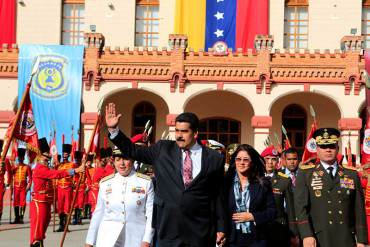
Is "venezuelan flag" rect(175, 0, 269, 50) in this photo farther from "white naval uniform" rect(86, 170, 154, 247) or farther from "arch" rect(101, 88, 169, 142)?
"white naval uniform" rect(86, 170, 154, 247)

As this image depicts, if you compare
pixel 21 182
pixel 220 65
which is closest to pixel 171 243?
pixel 21 182

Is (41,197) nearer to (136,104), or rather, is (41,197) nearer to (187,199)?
(187,199)

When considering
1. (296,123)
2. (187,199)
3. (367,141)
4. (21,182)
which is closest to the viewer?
(187,199)

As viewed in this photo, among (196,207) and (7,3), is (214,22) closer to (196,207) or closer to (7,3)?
(7,3)

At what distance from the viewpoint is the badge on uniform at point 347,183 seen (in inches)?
247

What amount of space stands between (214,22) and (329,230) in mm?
24561

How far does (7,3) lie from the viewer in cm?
3128

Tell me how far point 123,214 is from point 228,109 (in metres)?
23.5

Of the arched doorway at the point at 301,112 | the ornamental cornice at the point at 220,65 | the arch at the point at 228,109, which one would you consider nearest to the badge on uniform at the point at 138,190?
the ornamental cornice at the point at 220,65

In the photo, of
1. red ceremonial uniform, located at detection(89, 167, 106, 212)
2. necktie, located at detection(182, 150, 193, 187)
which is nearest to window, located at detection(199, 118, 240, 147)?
red ceremonial uniform, located at detection(89, 167, 106, 212)

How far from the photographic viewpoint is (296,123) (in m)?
29.8

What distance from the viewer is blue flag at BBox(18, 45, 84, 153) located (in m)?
26.7

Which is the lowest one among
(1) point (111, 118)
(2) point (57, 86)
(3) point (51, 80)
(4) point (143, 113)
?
(1) point (111, 118)

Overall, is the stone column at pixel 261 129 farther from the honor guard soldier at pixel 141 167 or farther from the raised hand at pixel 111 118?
the raised hand at pixel 111 118
